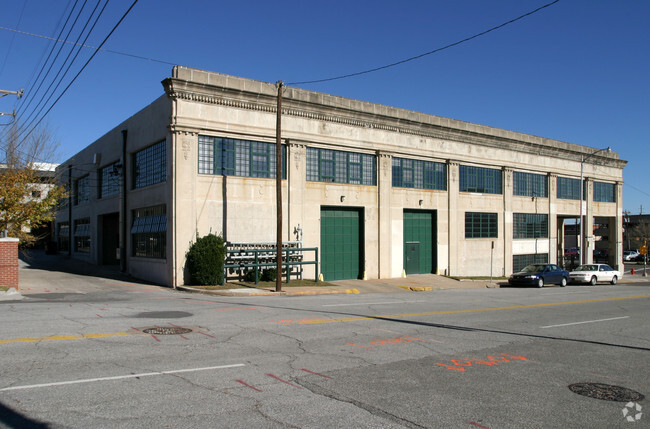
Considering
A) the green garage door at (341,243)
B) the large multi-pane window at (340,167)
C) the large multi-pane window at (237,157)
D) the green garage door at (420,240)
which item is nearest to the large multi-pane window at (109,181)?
the large multi-pane window at (237,157)

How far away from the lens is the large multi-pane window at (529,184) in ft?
132

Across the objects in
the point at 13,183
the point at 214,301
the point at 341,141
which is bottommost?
Answer: the point at 214,301

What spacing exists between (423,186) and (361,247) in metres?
6.66

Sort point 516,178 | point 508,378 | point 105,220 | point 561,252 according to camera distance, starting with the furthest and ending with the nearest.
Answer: point 561,252
point 516,178
point 105,220
point 508,378

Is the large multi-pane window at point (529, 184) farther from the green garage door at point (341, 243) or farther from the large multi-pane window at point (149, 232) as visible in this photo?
the large multi-pane window at point (149, 232)

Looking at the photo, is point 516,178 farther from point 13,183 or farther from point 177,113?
point 13,183

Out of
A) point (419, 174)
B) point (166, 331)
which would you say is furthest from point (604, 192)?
point (166, 331)

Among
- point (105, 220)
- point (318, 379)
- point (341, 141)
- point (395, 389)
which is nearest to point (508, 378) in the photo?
point (395, 389)

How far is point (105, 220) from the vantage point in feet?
121

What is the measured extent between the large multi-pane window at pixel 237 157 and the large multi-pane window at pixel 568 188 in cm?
2886

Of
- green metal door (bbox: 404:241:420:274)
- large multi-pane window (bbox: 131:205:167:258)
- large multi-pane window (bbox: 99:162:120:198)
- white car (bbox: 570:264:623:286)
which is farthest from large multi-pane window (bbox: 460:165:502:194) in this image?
large multi-pane window (bbox: 99:162:120:198)

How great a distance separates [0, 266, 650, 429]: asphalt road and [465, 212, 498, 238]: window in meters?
21.0

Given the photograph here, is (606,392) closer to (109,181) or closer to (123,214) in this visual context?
(123,214)

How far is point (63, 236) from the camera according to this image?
163 ft
